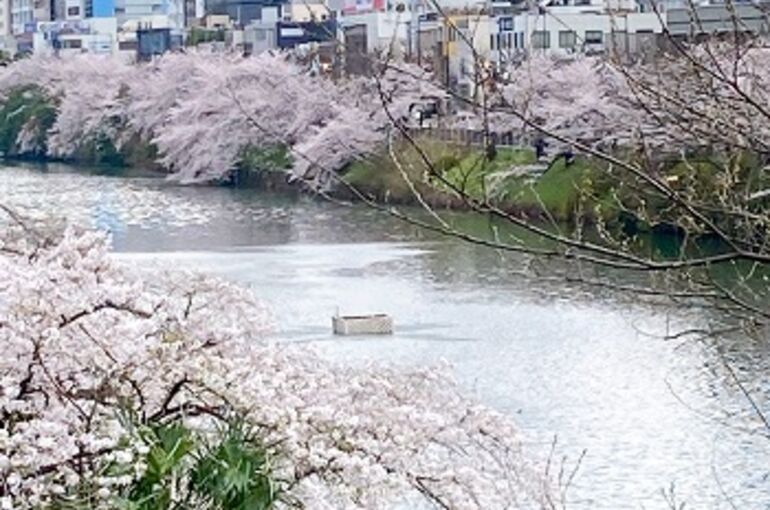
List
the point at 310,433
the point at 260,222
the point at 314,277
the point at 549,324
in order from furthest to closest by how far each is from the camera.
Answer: the point at 260,222, the point at 314,277, the point at 549,324, the point at 310,433

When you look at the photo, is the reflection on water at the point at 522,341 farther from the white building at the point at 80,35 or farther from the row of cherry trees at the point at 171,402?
the white building at the point at 80,35

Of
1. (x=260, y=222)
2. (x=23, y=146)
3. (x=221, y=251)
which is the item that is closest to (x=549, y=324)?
(x=221, y=251)

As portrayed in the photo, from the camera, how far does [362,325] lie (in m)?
9.52

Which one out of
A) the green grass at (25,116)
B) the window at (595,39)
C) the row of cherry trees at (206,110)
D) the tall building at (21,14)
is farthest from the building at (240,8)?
the window at (595,39)

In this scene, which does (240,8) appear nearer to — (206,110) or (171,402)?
(206,110)

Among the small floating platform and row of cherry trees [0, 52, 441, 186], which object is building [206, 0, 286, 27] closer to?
row of cherry trees [0, 52, 441, 186]

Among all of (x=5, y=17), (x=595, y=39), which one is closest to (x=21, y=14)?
(x=5, y=17)

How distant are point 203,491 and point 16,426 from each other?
35cm

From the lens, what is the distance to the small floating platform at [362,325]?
31.1 feet

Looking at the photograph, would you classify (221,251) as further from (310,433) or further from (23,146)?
(23,146)

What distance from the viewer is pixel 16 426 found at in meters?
2.80

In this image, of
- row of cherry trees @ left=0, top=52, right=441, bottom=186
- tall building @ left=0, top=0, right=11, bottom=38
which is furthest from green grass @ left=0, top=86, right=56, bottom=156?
tall building @ left=0, top=0, right=11, bottom=38

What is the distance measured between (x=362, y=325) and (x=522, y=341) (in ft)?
2.94

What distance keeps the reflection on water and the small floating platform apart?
0.12 m
